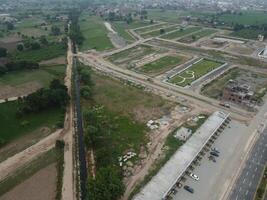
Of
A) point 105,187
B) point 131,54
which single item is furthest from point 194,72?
point 105,187

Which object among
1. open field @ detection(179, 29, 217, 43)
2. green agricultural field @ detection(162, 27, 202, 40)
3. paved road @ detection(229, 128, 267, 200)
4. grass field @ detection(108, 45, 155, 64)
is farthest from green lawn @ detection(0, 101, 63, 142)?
green agricultural field @ detection(162, 27, 202, 40)

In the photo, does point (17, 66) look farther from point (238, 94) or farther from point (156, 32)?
point (156, 32)

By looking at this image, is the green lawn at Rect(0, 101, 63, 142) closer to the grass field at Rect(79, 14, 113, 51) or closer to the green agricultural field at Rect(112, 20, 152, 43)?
the grass field at Rect(79, 14, 113, 51)

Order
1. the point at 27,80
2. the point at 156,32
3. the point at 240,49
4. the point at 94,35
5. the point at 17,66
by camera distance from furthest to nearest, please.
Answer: the point at 156,32 → the point at 94,35 → the point at 240,49 → the point at 17,66 → the point at 27,80

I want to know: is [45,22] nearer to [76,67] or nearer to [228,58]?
[76,67]

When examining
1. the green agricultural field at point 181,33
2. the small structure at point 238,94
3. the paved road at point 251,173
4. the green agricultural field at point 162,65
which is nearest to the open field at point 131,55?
the green agricultural field at point 162,65

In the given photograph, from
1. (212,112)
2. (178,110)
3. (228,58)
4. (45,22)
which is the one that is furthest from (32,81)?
(45,22)
